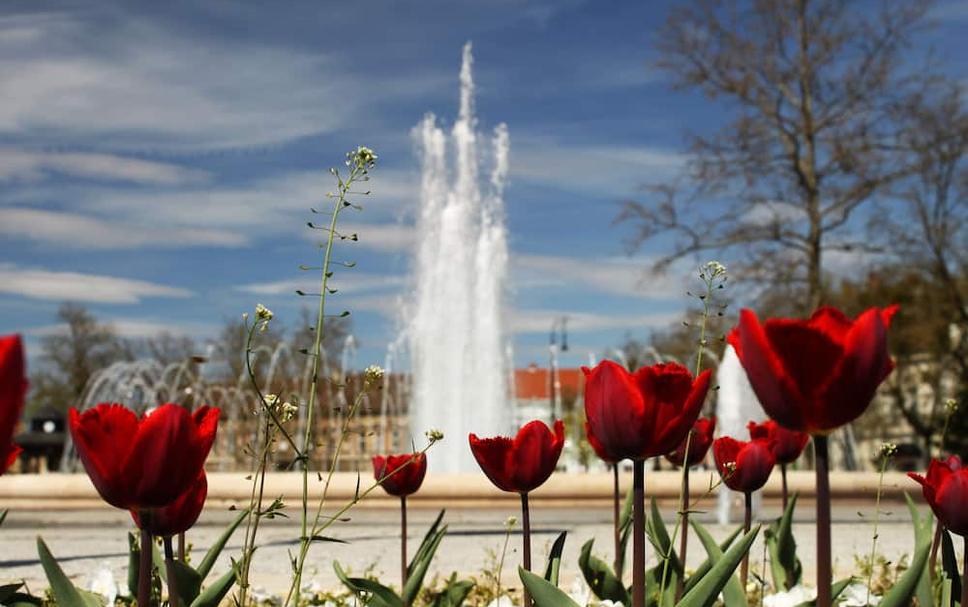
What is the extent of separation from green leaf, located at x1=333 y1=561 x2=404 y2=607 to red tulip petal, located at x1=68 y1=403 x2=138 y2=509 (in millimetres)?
939

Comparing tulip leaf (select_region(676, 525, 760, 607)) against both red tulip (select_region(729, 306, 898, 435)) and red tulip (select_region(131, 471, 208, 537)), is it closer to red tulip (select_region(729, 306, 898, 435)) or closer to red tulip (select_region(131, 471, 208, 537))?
red tulip (select_region(729, 306, 898, 435))

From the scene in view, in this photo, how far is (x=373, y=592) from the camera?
2.78 meters

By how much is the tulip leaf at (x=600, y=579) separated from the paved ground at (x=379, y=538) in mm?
2004

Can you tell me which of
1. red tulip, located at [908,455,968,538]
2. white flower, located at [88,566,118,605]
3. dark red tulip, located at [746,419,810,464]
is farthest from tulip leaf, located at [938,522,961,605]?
white flower, located at [88,566,118,605]

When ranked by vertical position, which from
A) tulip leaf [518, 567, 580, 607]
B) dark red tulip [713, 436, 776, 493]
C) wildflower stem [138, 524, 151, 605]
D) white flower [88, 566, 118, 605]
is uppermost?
dark red tulip [713, 436, 776, 493]

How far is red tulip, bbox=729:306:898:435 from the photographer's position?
1547 millimetres

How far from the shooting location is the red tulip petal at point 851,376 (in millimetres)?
1546

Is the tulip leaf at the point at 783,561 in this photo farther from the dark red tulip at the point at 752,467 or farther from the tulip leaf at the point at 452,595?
the tulip leaf at the point at 452,595

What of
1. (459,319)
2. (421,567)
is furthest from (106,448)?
(459,319)

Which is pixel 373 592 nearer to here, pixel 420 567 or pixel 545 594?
pixel 420 567

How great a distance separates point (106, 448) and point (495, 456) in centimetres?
98

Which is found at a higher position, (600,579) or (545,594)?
(545,594)

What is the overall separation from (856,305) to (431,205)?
828 inches

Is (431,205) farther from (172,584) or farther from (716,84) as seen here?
(172,584)
